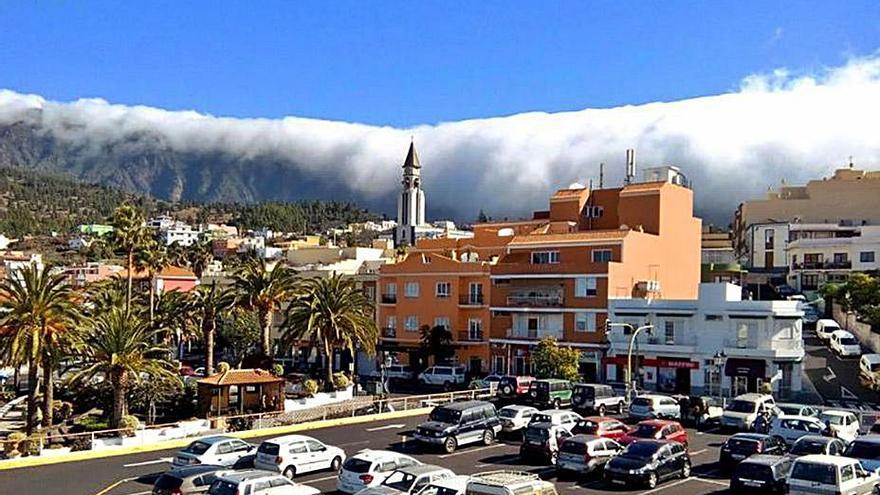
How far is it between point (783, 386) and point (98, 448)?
43466mm

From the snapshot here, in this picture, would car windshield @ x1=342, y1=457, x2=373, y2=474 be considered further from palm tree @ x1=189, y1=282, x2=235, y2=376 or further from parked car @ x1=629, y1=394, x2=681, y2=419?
palm tree @ x1=189, y1=282, x2=235, y2=376

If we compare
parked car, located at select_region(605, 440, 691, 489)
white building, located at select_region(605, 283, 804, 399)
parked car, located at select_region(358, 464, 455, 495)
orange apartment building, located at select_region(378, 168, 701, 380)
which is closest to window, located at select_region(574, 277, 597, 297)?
orange apartment building, located at select_region(378, 168, 701, 380)

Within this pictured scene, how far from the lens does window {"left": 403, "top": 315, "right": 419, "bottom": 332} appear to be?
78.7 metres

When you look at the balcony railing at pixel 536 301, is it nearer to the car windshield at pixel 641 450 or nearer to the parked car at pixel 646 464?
the parked car at pixel 646 464

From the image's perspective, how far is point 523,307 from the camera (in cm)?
7175

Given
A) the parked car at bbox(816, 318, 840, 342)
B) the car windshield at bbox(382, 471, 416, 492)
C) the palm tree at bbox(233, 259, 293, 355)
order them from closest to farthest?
1. the car windshield at bbox(382, 471, 416, 492)
2. the palm tree at bbox(233, 259, 293, 355)
3. the parked car at bbox(816, 318, 840, 342)

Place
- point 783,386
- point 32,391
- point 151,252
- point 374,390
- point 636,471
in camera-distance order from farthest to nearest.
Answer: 1. point 151,252
2. point 374,390
3. point 783,386
4. point 32,391
5. point 636,471

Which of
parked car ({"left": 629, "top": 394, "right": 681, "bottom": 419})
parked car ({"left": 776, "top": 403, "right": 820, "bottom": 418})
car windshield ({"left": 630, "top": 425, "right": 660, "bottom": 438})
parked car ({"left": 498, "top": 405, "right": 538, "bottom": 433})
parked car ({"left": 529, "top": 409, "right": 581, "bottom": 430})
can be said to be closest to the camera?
car windshield ({"left": 630, "top": 425, "right": 660, "bottom": 438})

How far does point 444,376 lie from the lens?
227 feet

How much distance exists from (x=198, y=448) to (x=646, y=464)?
52.8 ft

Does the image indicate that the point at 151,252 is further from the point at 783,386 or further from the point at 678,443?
the point at 678,443

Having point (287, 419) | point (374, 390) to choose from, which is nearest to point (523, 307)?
point (374, 390)

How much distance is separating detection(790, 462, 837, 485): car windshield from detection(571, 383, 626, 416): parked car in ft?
69.0

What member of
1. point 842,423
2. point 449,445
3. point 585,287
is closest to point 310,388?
point 449,445
